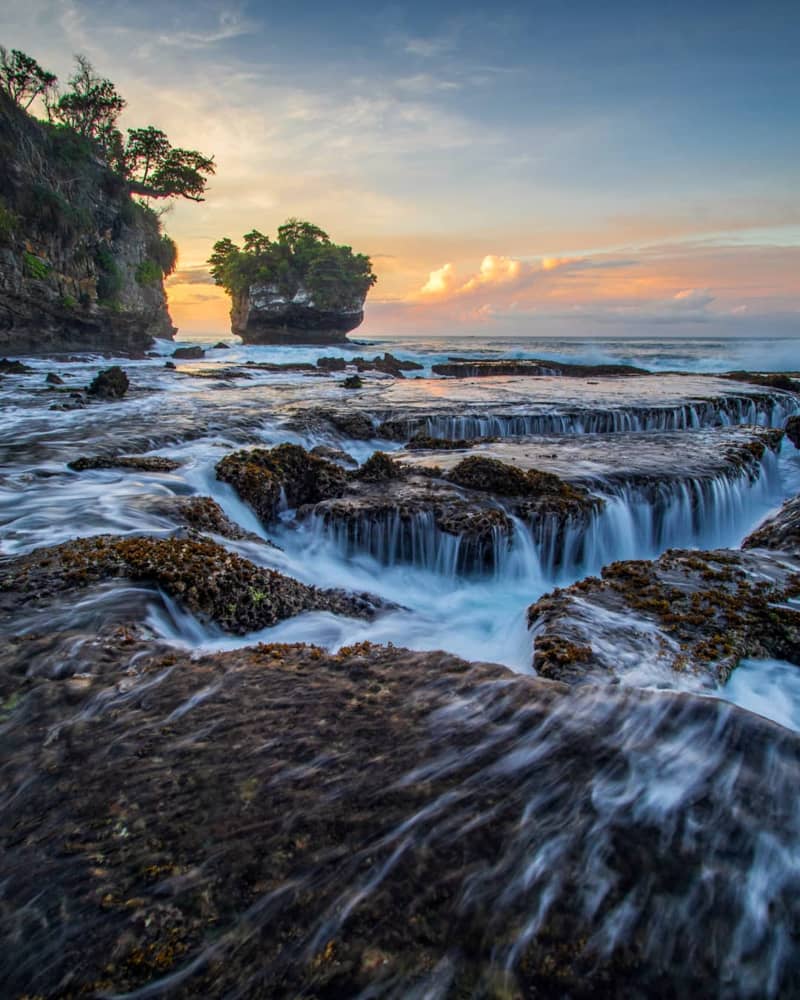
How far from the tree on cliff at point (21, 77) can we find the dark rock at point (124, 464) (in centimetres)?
3412

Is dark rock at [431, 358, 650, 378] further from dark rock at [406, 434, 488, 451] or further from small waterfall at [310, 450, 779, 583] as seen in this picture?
small waterfall at [310, 450, 779, 583]

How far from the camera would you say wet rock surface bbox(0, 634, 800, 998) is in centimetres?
123

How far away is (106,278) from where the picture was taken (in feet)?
105

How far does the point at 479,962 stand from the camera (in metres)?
1.23

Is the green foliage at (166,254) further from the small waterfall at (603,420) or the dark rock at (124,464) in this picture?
the dark rock at (124,464)

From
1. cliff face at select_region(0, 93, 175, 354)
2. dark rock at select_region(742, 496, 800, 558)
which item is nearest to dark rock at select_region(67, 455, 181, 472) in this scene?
dark rock at select_region(742, 496, 800, 558)

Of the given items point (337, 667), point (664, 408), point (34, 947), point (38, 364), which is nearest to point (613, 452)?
point (664, 408)

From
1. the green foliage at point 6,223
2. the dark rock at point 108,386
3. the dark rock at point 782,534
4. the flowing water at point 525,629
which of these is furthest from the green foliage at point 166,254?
the dark rock at point 782,534

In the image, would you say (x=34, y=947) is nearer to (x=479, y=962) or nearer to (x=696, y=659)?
(x=479, y=962)

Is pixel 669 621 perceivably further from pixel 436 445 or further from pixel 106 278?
pixel 106 278

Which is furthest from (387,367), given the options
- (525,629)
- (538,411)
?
(525,629)

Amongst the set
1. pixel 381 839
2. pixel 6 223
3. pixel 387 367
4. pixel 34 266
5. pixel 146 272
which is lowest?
pixel 381 839

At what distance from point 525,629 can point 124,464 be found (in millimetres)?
5811

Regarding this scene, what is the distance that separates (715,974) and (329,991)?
911mm
